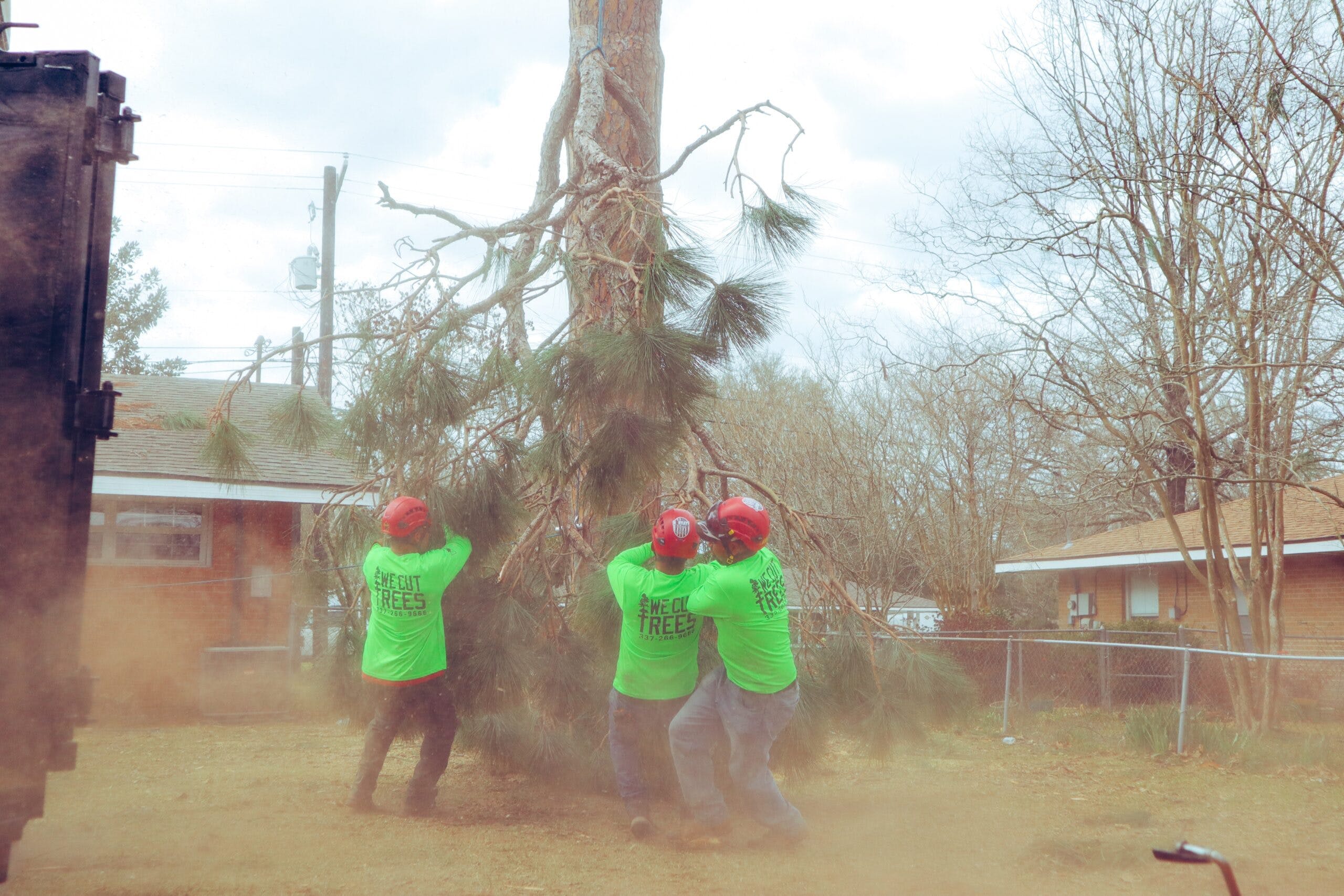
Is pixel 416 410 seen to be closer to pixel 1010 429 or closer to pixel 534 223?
pixel 534 223

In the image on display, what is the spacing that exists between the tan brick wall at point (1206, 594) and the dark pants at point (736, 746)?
1359 cm

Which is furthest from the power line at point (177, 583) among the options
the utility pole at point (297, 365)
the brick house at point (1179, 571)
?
the brick house at point (1179, 571)

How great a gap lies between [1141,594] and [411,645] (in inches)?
698

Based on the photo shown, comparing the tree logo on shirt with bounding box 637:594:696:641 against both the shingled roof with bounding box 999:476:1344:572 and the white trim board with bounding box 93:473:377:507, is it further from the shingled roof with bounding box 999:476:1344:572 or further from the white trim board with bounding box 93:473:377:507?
the shingled roof with bounding box 999:476:1344:572

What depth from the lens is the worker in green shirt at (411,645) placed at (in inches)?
227

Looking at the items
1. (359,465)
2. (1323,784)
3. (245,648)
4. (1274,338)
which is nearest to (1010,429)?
(1274,338)

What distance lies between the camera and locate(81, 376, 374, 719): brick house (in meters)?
11.0

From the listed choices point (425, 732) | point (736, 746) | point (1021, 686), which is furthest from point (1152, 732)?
point (425, 732)

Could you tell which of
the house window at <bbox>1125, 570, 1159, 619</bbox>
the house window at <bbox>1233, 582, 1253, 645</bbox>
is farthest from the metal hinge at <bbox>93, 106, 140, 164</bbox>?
the house window at <bbox>1125, 570, 1159, 619</bbox>

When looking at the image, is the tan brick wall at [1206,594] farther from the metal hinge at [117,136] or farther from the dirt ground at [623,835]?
the metal hinge at [117,136]

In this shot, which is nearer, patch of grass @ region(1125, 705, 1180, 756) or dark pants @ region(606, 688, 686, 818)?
dark pants @ region(606, 688, 686, 818)

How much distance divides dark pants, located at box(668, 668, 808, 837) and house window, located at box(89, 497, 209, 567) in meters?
8.31

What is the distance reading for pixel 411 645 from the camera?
19.2 feet

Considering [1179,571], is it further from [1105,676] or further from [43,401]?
[43,401]
